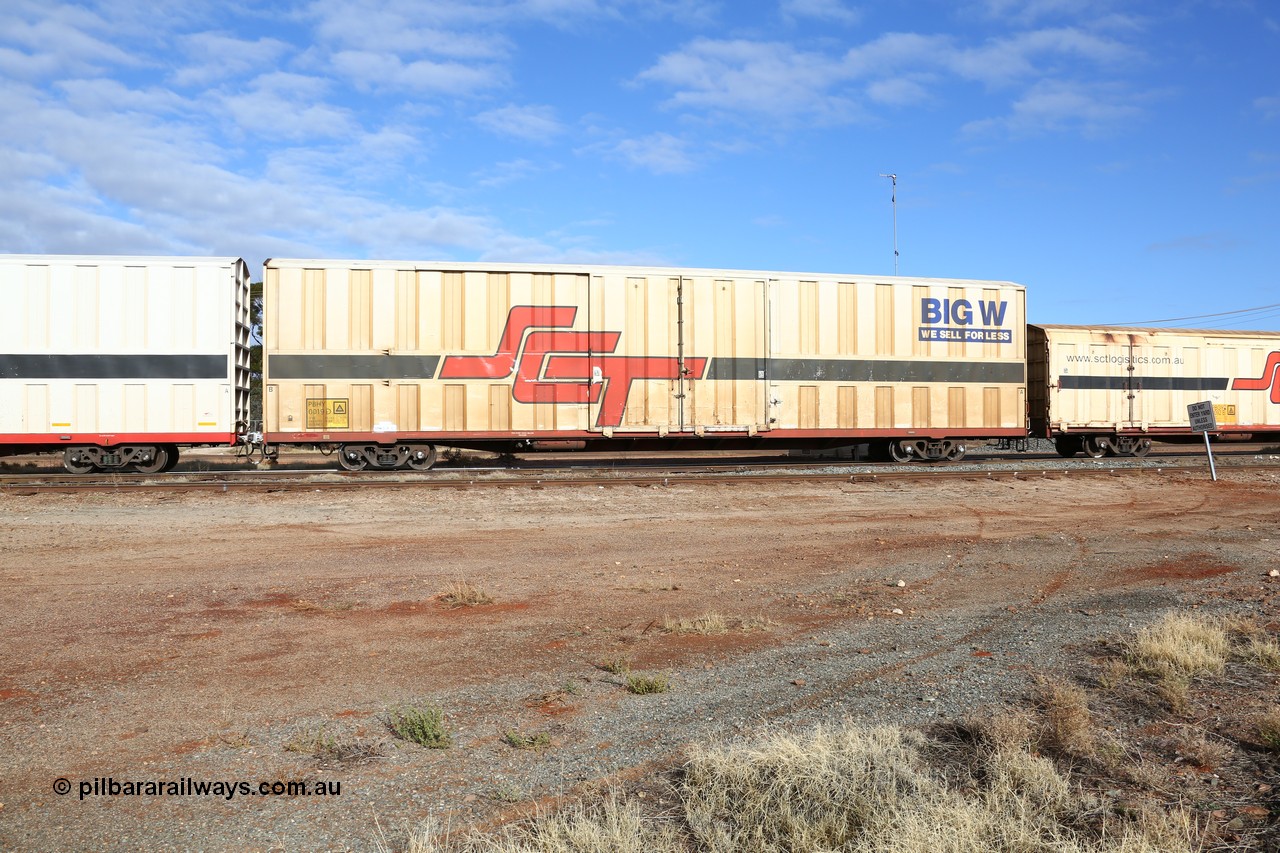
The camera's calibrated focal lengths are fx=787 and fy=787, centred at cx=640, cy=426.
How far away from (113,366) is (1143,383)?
25163 millimetres

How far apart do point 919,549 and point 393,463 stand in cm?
1127

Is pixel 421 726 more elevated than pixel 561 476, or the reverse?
pixel 561 476

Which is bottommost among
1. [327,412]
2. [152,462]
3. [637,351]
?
[152,462]

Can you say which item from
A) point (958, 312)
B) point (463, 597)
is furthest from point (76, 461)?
point (958, 312)

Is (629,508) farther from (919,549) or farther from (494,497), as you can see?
(919,549)

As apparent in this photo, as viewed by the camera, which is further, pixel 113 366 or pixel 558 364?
pixel 558 364

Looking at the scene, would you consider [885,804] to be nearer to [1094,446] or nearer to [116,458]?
[116,458]

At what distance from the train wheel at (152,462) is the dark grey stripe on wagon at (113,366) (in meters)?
1.63

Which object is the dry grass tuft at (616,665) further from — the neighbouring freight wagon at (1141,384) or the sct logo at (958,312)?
the neighbouring freight wagon at (1141,384)

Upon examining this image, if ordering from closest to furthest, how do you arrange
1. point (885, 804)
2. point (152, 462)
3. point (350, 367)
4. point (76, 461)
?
point (885, 804) < point (76, 461) < point (152, 462) < point (350, 367)

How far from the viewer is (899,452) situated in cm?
1975

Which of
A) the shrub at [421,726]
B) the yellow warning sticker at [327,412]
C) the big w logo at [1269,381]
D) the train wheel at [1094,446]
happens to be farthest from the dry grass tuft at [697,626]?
the big w logo at [1269,381]

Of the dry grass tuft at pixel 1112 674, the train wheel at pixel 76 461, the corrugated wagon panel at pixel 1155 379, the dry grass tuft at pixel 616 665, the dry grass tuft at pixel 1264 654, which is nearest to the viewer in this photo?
the dry grass tuft at pixel 1112 674

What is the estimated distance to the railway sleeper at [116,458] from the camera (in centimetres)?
1588
